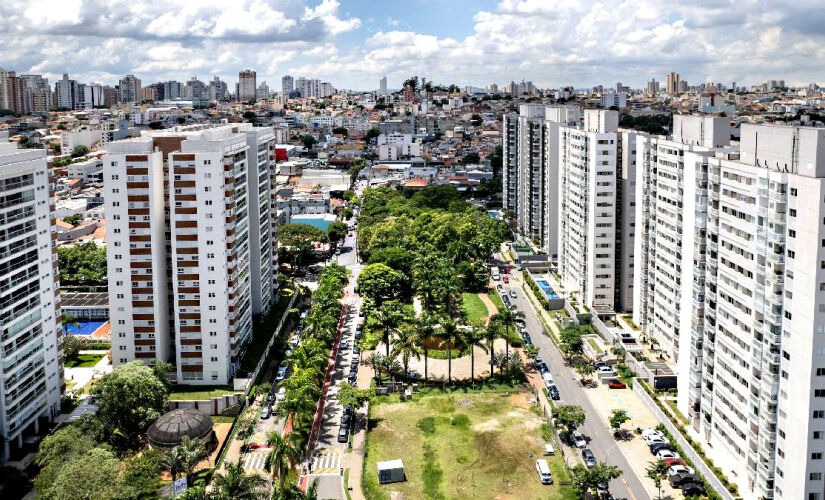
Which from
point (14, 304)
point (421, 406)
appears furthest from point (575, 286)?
point (14, 304)

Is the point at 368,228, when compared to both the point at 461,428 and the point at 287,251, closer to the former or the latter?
the point at 287,251

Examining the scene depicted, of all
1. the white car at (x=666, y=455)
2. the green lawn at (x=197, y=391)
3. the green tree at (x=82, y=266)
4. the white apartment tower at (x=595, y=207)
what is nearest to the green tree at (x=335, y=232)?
the green tree at (x=82, y=266)

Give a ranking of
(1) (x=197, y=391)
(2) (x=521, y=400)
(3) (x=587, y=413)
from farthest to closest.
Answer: (2) (x=521, y=400) → (1) (x=197, y=391) → (3) (x=587, y=413)

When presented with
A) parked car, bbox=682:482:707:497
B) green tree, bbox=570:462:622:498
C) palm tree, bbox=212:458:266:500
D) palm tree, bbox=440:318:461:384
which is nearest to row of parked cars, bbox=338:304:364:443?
palm tree, bbox=440:318:461:384

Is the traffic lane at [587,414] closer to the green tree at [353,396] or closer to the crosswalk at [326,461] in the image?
the green tree at [353,396]

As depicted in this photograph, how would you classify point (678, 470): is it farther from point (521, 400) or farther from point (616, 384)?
point (616, 384)

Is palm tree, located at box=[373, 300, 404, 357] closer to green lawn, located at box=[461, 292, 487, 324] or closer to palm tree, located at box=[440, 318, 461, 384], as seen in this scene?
palm tree, located at box=[440, 318, 461, 384]

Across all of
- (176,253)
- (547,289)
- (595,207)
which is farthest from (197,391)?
(547,289)
